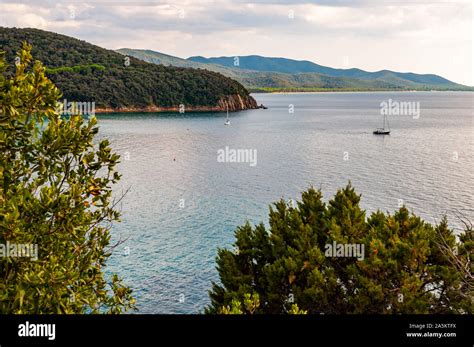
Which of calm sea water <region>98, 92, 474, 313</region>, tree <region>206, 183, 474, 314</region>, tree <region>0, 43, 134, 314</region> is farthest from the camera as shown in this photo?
calm sea water <region>98, 92, 474, 313</region>

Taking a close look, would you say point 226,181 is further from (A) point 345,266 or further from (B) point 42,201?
(B) point 42,201

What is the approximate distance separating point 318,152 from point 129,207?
2186 inches

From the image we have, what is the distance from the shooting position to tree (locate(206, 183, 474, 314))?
24.2 meters

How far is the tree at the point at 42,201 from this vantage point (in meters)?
10.4

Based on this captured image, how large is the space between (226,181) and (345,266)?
182ft

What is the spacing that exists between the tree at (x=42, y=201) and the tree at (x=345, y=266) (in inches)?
488

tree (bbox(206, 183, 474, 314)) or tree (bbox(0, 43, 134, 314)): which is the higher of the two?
tree (bbox(0, 43, 134, 314))

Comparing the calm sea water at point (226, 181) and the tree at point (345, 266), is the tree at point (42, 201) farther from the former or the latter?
the calm sea water at point (226, 181)

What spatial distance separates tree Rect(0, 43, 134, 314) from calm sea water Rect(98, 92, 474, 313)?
2648 centimetres

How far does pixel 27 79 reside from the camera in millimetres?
11938

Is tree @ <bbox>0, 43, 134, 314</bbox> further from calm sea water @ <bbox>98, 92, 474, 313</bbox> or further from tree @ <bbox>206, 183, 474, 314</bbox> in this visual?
calm sea water @ <bbox>98, 92, 474, 313</bbox>

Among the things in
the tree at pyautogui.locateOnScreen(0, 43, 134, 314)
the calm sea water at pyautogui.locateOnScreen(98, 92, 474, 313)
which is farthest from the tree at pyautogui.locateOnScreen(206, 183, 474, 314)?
the tree at pyautogui.locateOnScreen(0, 43, 134, 314)

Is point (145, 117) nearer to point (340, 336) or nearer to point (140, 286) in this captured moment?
point (140, 286)

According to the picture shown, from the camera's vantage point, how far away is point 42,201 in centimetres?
1074
